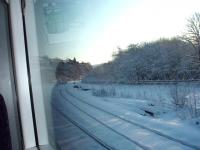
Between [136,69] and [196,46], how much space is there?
35 cm

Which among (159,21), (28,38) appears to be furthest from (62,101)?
(159,21)

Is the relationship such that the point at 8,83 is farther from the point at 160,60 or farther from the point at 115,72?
the point at 160,60

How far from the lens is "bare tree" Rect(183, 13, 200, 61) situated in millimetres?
1406

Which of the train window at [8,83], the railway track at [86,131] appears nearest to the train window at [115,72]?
the railway track at [86,131]

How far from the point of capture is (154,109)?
160 centimetres

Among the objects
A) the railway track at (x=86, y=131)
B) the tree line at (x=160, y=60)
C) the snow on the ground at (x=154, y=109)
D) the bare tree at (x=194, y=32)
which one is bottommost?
the railway track at (x=86, y=131)

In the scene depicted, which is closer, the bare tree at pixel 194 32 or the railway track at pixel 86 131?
the bare tree at pixel 194 32

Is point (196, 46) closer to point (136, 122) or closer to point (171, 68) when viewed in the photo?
point (171, 68)

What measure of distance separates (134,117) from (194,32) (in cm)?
50

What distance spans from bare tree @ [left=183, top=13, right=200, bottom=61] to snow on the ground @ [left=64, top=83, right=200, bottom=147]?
6.6 inches

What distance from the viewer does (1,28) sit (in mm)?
2215

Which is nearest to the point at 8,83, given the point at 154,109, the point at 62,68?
the point at 62,68

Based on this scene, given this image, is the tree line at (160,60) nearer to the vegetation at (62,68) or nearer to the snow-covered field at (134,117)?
the snow-covered field at (134,117)

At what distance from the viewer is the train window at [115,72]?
1.47m
